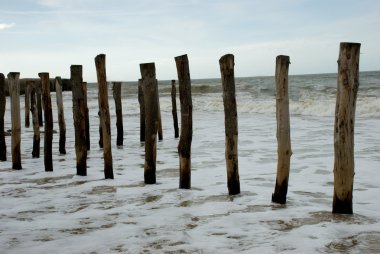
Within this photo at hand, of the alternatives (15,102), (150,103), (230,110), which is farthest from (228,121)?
(15,102)

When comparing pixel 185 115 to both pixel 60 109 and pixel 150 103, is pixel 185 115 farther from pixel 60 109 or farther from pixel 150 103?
pixel 60 109

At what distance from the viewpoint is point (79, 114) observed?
23.3 ft

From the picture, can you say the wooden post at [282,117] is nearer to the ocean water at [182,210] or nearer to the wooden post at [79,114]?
the ocean water at [182,210]

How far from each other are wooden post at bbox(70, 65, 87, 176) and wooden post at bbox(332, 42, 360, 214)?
4.17 meters

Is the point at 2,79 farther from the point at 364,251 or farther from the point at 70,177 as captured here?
the point at 364,251

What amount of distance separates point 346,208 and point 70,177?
4447 millimetres

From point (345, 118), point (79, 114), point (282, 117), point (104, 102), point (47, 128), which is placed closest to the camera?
point (345, 118)

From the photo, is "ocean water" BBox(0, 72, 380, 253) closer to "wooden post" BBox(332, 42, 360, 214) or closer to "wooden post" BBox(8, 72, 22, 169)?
"wooden post" BBox(332, 42, 360, 214)

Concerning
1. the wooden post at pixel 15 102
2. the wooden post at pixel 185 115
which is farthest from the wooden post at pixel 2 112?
the wooden post at pixel 185 115

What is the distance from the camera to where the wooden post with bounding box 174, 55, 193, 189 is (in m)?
5.83

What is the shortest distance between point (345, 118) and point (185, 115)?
222 centimetres

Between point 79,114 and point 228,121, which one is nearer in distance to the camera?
point 228,121

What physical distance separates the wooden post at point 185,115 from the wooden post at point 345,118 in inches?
82.9

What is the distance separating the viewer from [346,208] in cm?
468
